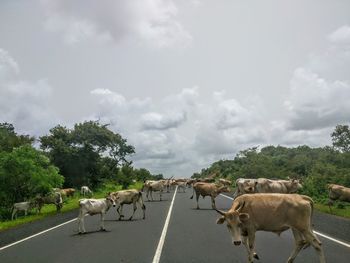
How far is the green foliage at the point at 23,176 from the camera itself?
3419cm

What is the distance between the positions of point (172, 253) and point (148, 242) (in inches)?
97.4

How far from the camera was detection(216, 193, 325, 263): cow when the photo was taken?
416 inches

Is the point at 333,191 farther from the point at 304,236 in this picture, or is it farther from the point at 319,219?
the point at 304,236

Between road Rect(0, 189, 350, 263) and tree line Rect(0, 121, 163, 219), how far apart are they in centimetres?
1599

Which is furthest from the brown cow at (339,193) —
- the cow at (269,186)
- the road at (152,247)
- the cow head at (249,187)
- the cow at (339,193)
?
the road at (152,247)

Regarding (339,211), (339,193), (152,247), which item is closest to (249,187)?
(339,211)

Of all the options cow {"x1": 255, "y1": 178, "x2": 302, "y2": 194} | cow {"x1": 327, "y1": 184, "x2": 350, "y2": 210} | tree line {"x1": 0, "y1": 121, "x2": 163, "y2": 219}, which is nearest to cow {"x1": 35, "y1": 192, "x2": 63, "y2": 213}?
tree line {"x1": 0, "y1": 121, "x2": 163, "y2": 219}

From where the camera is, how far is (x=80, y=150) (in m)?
62.7

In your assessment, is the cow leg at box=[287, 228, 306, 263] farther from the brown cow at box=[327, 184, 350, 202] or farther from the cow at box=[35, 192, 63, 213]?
the cow at box=[35, 192, 63, 213]

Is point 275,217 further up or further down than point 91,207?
further down

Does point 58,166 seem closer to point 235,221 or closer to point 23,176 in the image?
point 23,176

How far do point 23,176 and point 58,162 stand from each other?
2531 cm

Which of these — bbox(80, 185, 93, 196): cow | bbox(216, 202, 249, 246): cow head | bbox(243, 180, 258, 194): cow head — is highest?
bbox(80, 185, 93, 196): cow

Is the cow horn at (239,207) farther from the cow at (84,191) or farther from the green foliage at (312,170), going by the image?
the cow at (84,191)
